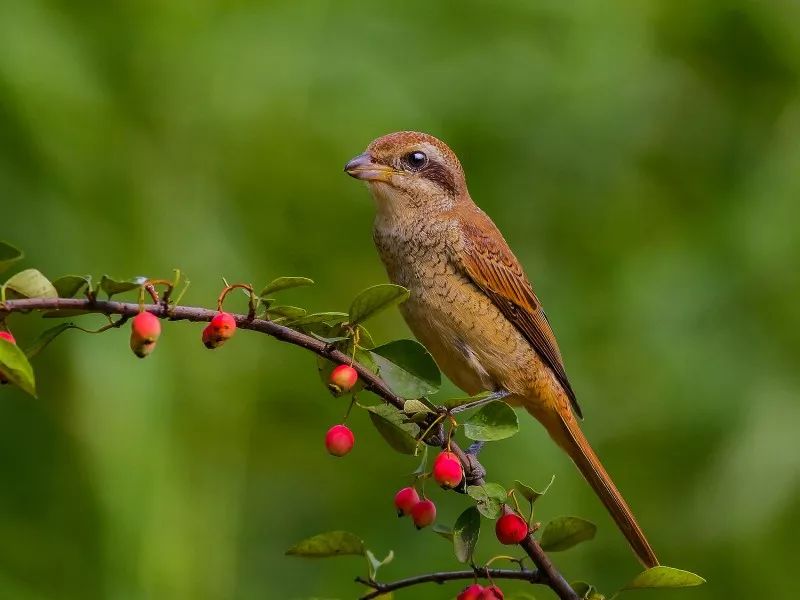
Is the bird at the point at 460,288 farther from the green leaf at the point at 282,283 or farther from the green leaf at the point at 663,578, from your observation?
the green leaf at the point at 282,283

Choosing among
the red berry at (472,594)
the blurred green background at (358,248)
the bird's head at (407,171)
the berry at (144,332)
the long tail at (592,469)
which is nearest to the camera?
the berry at (144,332)

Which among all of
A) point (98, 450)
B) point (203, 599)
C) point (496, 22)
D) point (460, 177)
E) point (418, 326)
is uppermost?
point (496, 22)

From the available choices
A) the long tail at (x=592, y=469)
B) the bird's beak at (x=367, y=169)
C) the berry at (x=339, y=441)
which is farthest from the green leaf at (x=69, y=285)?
the long tail at (x=592, y=469)

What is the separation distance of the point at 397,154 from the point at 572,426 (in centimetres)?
95

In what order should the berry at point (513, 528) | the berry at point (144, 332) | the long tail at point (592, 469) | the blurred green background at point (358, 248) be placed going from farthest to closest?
the blurred green background at point (358, 248), the long tail at point (592, 469), the berry at point (513, 528), the berry at point (144, 332)

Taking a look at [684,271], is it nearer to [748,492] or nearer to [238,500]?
Answer: [748,492]

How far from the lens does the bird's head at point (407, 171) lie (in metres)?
3.57

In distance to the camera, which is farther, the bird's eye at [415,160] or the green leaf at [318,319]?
the bird's eye at [415,160]

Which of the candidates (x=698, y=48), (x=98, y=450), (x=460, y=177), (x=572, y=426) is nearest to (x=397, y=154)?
(x=460, y=177)

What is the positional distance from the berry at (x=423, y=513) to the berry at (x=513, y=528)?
0.12 meters

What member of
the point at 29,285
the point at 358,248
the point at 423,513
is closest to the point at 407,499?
the point at 423,513

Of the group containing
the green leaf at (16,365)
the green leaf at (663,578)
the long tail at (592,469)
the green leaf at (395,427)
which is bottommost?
the long tail at (592,469)

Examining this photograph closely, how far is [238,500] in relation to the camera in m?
4.07

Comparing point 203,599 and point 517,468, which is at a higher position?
point 517,468
